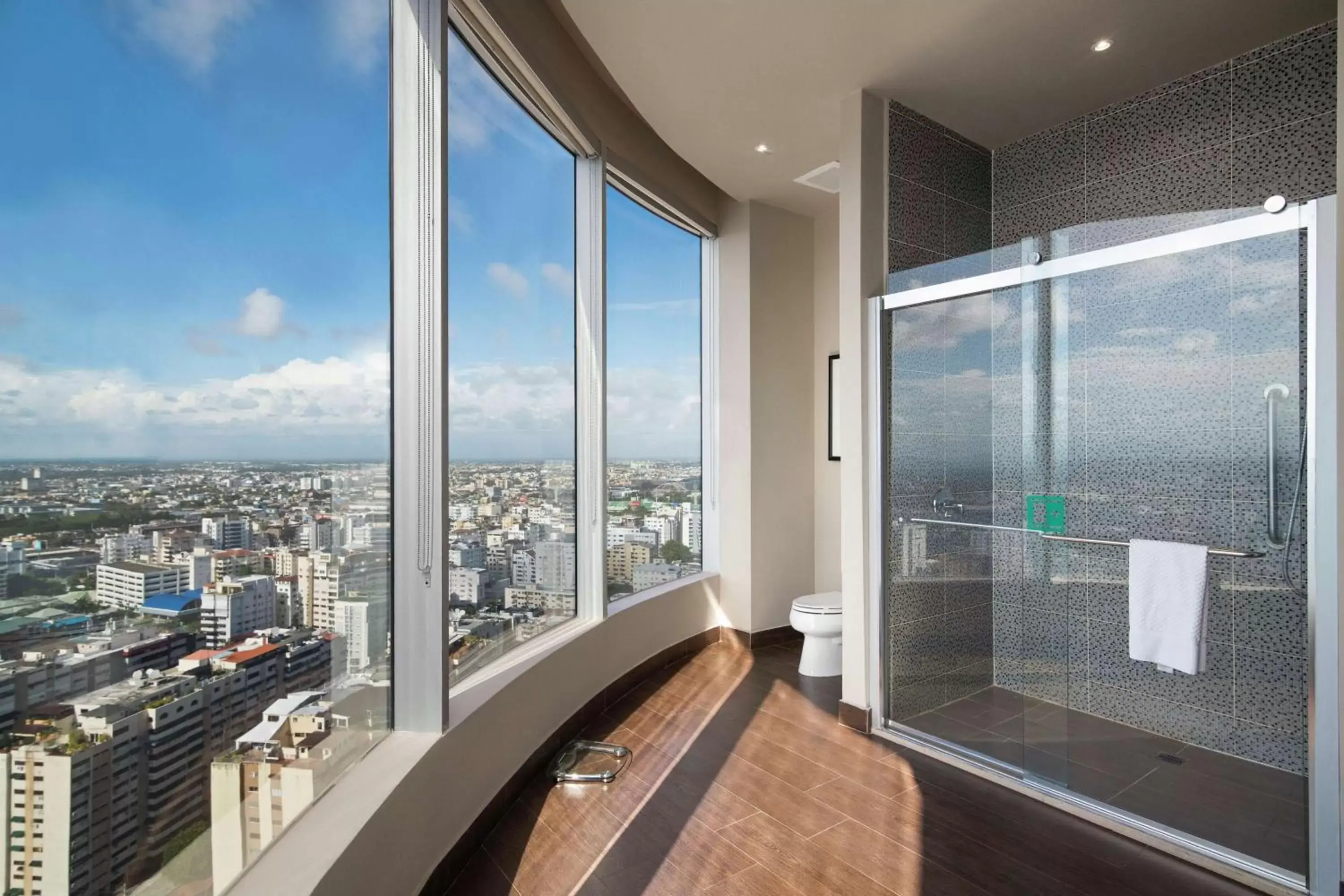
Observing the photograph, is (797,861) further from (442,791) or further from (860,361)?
(860,361)

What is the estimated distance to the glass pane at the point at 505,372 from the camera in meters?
2.27

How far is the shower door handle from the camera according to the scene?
80.9 inches

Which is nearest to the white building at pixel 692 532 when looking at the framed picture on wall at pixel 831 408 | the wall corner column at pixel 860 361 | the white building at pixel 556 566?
the framed picture on wall at pixel 831 408

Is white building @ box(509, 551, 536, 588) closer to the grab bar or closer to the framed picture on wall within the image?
the grab bar

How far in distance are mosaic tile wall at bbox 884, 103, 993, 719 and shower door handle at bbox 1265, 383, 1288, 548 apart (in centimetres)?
86

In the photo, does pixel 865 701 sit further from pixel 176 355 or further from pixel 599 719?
pixel 176 355

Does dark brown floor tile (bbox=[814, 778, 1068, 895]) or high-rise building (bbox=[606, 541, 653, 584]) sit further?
high-rise building (bbox=[606, 541, 653, 584])

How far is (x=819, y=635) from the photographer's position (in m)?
3.75

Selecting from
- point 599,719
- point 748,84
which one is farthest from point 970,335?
point 599,719

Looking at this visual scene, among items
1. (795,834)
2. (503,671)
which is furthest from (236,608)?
(795,834)

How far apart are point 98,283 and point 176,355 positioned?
0.18m

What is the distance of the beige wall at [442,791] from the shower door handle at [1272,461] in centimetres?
242

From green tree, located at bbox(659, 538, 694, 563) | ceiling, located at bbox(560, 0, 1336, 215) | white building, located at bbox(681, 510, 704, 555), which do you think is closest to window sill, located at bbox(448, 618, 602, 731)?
green tree, located at bbox(659, 538, 694, 563)

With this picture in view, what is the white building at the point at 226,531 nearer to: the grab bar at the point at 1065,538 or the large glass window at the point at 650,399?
the large glass window at the point at 650,399
